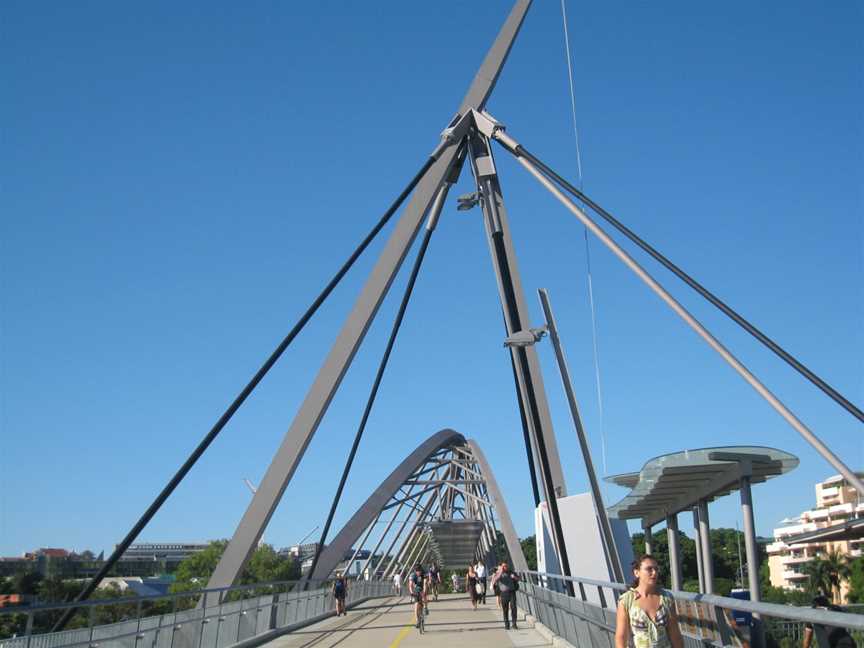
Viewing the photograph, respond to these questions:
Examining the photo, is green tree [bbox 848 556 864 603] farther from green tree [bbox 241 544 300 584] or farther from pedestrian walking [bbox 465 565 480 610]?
green tree [bbox 241 544 300 584]

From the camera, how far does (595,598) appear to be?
1667cm

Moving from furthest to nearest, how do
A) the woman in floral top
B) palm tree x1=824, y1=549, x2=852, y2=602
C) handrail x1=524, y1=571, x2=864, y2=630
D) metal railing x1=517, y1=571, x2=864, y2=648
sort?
palm tree x1=824, y1=549, x2=852, y2=602
the woman in floral top
metal railing x1=517, y1=571, x2=864, y2=648
handrail x1=524, y1=571, x2=864, y2=630

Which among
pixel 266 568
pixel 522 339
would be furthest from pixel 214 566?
pixel 522 339

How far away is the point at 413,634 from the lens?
19.2 metres

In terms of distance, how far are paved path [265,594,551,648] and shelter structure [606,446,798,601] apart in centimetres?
331

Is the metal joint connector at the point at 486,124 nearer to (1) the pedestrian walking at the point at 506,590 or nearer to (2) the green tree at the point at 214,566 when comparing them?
(1) the pedestrian walking at the point at 506,590

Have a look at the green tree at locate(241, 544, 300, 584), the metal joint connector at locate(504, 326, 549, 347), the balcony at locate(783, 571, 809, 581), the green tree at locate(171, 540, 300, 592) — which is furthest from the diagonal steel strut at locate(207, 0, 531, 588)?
the green tree at locate(241, 544, 300, 584)

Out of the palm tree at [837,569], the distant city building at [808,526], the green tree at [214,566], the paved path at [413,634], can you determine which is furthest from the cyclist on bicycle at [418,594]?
the green tree at [214,566]

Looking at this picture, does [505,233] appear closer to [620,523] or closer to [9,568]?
[620,523]

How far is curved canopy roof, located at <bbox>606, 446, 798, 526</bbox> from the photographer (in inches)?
512

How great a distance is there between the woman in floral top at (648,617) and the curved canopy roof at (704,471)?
745cm

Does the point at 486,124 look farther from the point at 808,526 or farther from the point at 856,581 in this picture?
the point at 808,526

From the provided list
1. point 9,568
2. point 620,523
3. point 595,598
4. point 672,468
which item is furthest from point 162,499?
point 9,568

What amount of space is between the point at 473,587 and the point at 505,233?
13975 millimetres
